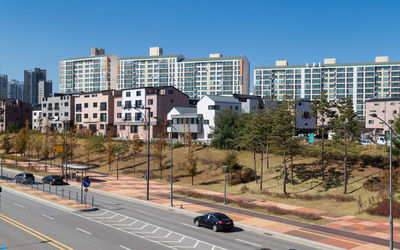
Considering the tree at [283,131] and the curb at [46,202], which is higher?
the tree at [283,131]

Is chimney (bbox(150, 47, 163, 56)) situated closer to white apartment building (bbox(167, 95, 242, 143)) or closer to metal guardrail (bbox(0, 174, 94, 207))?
white apartment building (bbox(167, 95, 242, 143))

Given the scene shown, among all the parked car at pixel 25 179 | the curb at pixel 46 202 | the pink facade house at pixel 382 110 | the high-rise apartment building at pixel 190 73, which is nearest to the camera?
the curb at pixel 46 202

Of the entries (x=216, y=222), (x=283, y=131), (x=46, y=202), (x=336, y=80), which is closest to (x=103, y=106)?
(x=46, y=202)

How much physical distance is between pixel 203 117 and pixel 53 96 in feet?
224

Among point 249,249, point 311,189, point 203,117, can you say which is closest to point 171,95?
point 203,117

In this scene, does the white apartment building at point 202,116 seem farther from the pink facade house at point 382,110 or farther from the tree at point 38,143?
the pink facade house at point 382,110

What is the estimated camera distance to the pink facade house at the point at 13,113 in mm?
144625

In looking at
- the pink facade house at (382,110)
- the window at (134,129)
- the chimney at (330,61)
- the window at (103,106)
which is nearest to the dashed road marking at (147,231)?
the window at (134,129)

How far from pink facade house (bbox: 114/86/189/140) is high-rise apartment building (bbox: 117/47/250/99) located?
216ft

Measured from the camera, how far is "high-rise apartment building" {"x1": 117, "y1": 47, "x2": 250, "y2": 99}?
566 ft

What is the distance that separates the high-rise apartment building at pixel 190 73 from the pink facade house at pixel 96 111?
6159 cm

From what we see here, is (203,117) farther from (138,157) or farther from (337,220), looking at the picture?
(337,220)

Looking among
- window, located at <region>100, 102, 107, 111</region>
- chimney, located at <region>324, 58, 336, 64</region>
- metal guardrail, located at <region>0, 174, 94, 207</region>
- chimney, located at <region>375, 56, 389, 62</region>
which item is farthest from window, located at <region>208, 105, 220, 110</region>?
chimney, located at <region>375, 56, 389, 62</region>

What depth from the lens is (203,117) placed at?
90.4m
